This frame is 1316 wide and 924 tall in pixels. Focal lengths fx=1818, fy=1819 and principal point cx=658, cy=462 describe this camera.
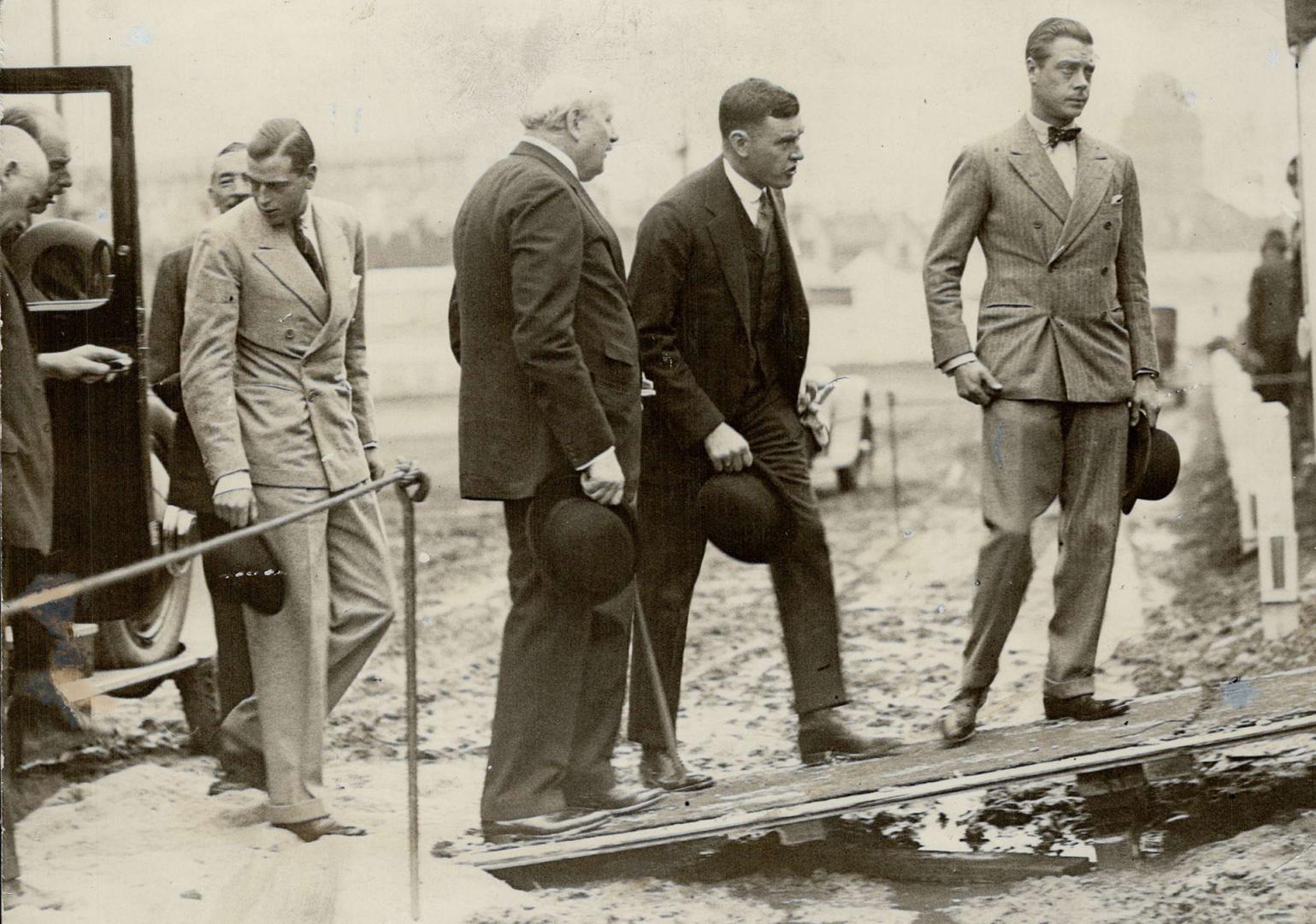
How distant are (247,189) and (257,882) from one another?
6.18 feet

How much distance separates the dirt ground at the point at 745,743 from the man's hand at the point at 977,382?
3.67 ft

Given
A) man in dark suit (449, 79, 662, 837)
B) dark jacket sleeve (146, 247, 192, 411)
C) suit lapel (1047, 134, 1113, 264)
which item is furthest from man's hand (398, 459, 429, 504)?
suit lapel (1047, 134, 1113, 264)

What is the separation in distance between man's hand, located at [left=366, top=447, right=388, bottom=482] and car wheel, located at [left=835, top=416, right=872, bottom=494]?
11.3 ft

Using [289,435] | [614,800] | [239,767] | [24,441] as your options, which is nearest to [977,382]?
[614,800]

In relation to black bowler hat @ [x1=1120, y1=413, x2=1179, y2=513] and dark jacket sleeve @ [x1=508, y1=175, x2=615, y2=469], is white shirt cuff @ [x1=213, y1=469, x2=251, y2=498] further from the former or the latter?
black bowler hat @ [x1=1120, y1=413, x2=1179, y2=513]

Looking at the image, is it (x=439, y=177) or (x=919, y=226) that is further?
(x=919, y=226)

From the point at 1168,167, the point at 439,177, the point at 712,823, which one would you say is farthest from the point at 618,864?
the point at 1168,167

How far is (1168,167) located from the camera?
6164mm

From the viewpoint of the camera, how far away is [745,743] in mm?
5668

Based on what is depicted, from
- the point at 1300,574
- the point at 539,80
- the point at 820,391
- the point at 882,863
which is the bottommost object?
the point at 882,863

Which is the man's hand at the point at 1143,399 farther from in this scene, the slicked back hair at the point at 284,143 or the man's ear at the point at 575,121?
the slicked back hair at the point at 284,143

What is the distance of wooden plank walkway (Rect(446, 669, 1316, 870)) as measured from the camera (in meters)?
4.73

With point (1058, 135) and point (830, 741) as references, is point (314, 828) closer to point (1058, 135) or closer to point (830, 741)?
point (830, 741)

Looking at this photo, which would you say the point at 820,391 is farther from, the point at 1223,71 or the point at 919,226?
the point at 1223,71
